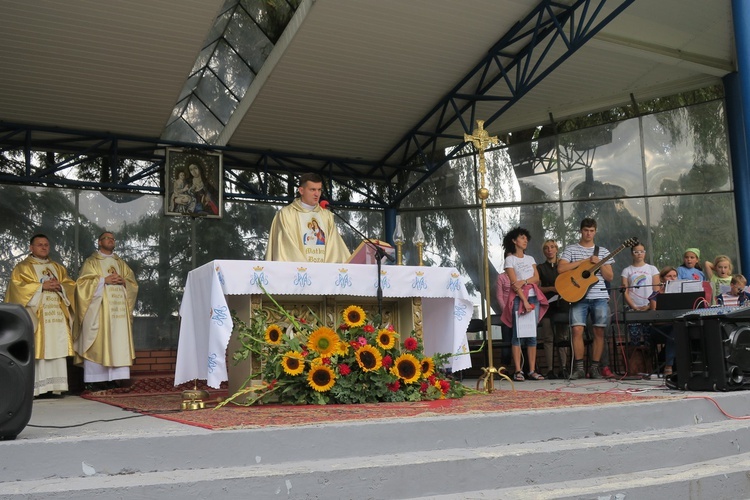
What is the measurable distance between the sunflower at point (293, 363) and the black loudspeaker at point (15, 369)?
1.88 m

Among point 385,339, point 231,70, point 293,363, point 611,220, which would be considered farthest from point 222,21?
point 293,363

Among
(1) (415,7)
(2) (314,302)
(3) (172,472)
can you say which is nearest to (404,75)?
(1) (415,7)

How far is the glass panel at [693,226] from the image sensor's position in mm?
11711

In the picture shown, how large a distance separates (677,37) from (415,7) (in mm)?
3925

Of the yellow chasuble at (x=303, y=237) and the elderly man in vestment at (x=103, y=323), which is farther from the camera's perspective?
the elderly man in vestment at (x=103, y=323)

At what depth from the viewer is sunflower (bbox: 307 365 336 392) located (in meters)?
5.38

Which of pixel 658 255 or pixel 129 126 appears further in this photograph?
pixel 658 255

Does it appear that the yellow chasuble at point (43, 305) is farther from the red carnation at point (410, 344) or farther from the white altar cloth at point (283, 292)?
the red carnation at point (410, 344)

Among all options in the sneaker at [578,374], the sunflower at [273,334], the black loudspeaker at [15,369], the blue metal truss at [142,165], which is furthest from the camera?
the blue metal truss at [142,165]

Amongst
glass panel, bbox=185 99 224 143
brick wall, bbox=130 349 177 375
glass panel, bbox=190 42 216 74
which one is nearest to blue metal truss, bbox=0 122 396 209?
glass panel, bbox=185 99 224 143

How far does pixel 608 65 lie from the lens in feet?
37.3

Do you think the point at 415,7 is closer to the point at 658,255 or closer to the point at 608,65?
the point at 608,65

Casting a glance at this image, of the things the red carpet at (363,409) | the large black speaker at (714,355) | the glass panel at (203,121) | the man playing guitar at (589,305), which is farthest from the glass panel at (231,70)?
the large black speaker at (714,355)

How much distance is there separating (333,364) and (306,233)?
1580mm
